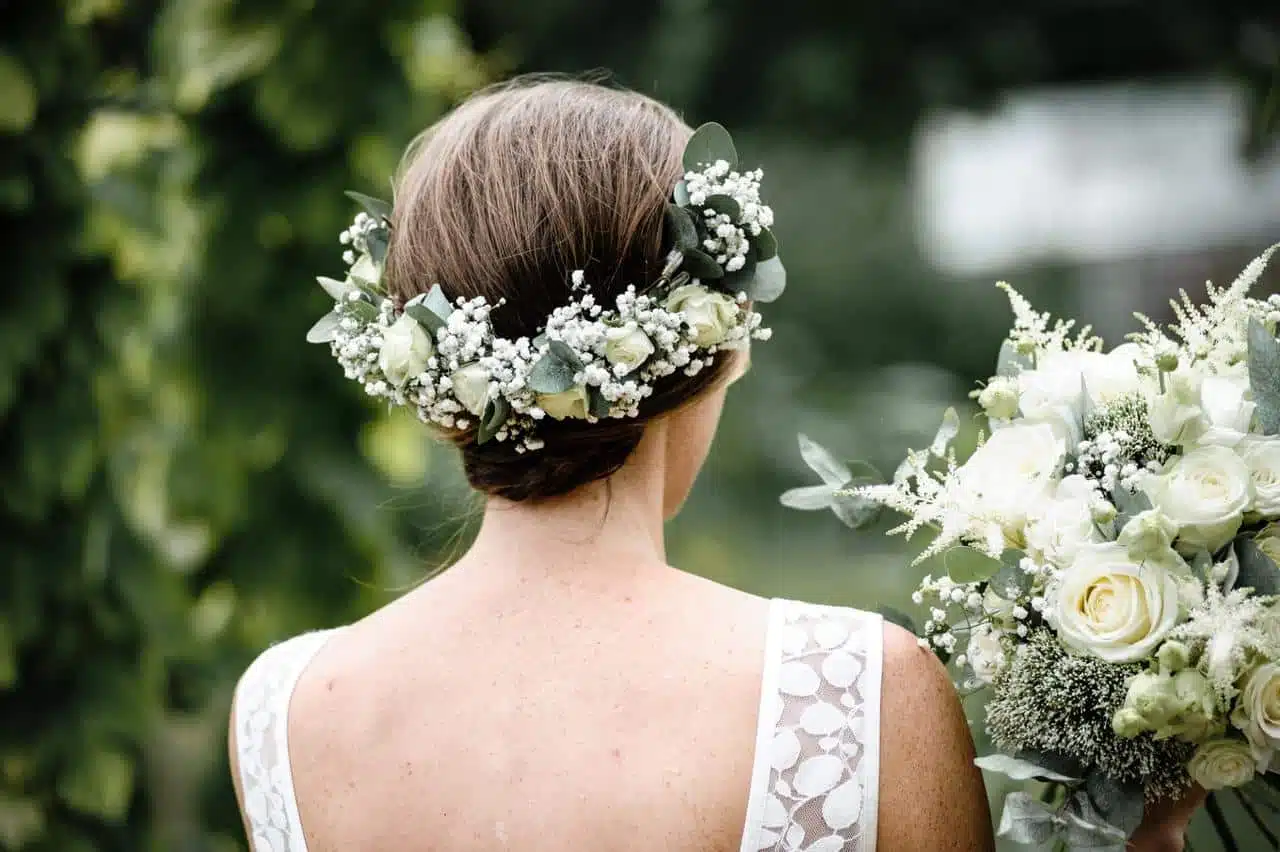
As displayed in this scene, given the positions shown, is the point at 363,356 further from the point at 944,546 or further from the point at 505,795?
the point at 944,546

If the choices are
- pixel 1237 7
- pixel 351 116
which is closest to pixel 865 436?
pixel 1237 7

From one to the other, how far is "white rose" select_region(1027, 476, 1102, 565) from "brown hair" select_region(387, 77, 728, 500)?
0.43 m

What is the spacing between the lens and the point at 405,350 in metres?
1.50

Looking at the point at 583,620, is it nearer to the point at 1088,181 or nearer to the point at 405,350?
the point at 405,350

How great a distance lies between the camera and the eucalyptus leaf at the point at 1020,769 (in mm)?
1379

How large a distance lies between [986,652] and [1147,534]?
0.24 meters

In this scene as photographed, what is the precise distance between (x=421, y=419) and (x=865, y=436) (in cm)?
377

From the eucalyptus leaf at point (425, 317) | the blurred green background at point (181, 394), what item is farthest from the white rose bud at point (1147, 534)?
the blurred green background at point (181, 394)

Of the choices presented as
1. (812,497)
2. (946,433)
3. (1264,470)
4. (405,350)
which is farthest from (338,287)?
(1264,470)

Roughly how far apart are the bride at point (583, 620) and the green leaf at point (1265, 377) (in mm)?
458

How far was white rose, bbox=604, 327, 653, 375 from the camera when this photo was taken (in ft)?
4.75

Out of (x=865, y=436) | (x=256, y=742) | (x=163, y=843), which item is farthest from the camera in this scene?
(x=865, y=436)

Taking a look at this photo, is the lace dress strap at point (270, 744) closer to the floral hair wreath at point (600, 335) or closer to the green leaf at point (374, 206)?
the floral hair wreath at point (600, 335)

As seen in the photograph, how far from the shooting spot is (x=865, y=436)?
17.0 ft
